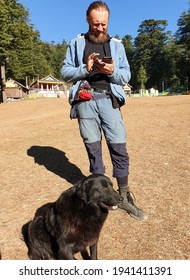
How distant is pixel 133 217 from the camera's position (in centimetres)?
401

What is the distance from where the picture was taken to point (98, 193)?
298 centimetres

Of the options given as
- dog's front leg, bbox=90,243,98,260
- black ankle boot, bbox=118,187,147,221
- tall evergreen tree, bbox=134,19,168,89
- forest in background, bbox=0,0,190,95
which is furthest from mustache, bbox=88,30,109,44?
tall evergreen tree, bbox=134,19,168,89

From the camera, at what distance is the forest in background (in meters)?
41.4

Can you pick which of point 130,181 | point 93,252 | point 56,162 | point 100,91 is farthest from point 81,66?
point 56,162

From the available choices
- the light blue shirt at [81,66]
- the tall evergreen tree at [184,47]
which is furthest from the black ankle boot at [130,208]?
the tall evergreen tree at [184,47]

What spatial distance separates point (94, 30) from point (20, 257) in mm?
2712

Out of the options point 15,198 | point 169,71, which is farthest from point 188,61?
point 15,198

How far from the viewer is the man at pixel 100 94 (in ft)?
12.8

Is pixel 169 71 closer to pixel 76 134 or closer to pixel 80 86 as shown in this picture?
pixel 76 134

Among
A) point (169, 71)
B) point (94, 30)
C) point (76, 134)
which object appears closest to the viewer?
point (94, 30)

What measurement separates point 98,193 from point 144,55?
97.6 meters

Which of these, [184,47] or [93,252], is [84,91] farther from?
[184,47]

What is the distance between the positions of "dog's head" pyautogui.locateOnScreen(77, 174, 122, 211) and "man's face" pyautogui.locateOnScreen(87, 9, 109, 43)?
1804 mm

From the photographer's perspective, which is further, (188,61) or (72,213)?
(188,61)
